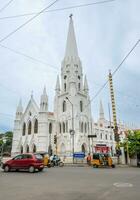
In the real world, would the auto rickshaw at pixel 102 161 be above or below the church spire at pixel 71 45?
below

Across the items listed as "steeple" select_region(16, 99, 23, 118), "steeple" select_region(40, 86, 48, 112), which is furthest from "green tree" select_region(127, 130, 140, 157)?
"steeple" select_region(16, 99, 23, 118)

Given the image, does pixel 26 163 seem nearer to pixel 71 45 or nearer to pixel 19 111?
pixel 19 111

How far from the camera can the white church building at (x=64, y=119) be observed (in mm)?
54875

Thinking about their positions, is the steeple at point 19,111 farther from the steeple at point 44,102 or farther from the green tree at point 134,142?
the green tree at point 134,142

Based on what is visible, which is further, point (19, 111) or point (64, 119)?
point (19, 111)

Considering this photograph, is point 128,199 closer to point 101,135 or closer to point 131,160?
point 131,160

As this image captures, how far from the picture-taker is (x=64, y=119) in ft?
187

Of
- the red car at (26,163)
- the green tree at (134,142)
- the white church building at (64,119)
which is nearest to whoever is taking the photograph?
the red car at (26,163)

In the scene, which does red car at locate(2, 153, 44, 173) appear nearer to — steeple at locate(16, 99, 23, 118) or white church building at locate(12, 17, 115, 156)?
white church building at locate(12, 17, 115, 156)

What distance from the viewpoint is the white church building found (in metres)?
54.9

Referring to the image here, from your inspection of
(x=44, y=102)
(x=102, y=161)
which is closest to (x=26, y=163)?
(x=102, y=161)

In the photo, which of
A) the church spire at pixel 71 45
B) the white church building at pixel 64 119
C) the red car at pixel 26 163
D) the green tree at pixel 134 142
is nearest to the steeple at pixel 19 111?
the white church building at pixel 64 119

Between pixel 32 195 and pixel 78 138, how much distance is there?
150 ft

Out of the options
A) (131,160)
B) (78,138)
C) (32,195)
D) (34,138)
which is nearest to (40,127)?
(34,138)
